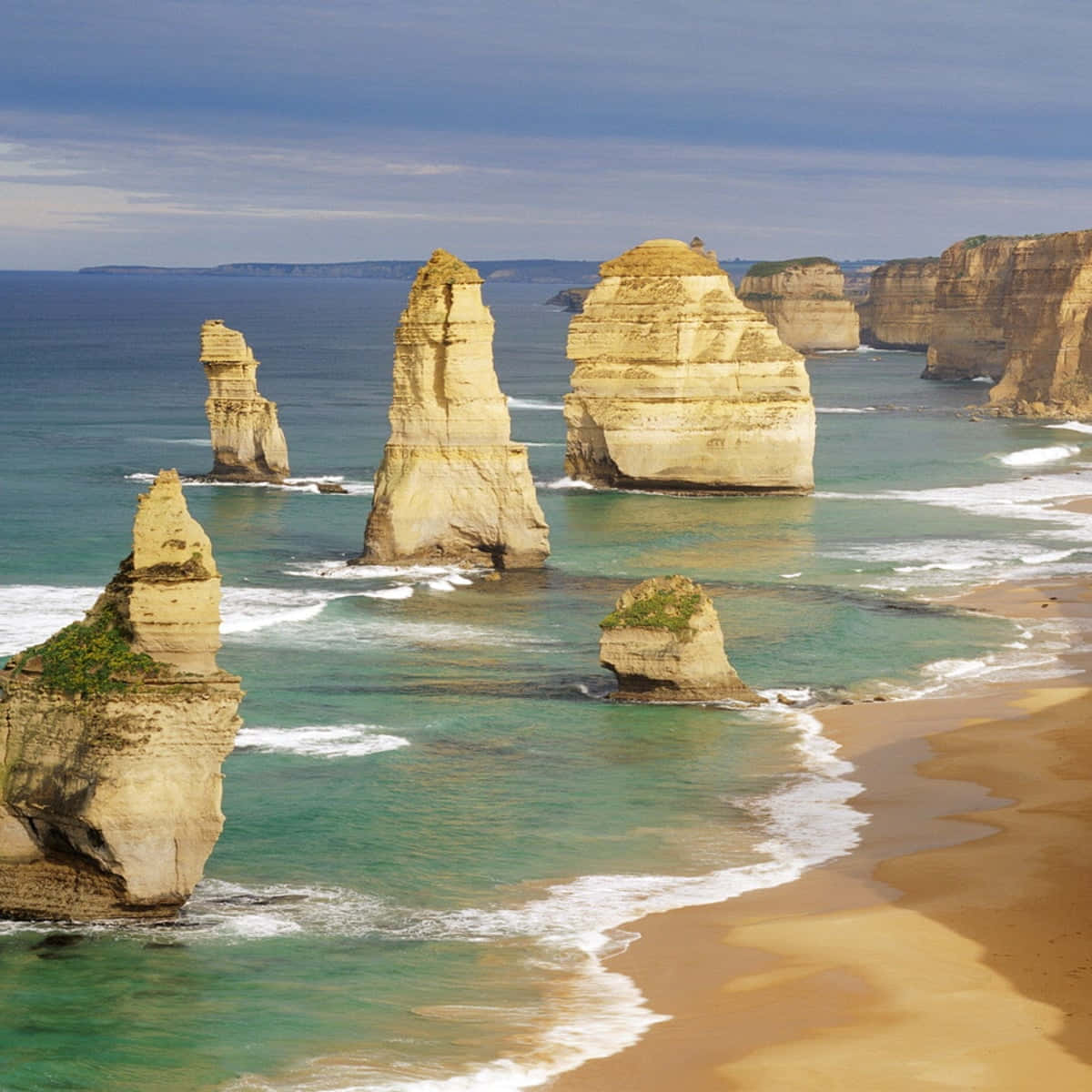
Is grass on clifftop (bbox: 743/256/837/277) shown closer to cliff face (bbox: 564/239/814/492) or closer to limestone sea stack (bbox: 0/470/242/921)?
cliff face (bbox: 564/239/814/492)

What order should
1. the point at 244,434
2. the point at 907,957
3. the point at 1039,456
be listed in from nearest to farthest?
1. the point at 907,957
2. the point at 244,434
3. the point at 1039,456

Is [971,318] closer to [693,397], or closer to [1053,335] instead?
[1053,335]

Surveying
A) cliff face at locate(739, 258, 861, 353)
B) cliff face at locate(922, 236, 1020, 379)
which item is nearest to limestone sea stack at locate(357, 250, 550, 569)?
cliff face at locate(922, 236, 1020, 379)

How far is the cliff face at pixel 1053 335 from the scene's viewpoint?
110000 millimetres

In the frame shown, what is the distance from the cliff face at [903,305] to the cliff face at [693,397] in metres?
112

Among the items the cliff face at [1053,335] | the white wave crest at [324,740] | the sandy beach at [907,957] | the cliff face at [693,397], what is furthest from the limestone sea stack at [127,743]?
the cliff face at [1053,335]

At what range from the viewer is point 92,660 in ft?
74.0

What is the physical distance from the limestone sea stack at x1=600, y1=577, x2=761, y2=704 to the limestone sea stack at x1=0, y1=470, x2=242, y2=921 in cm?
1369

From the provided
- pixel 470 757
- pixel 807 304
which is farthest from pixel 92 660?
pixel 807 304

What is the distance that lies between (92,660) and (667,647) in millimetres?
15410

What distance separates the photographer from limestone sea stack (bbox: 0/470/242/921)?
2191cm

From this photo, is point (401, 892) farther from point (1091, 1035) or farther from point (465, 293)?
point (465, 293)

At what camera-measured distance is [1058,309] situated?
11062 centimetres

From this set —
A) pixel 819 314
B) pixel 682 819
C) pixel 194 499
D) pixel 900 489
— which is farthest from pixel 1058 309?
pixel 682 819
